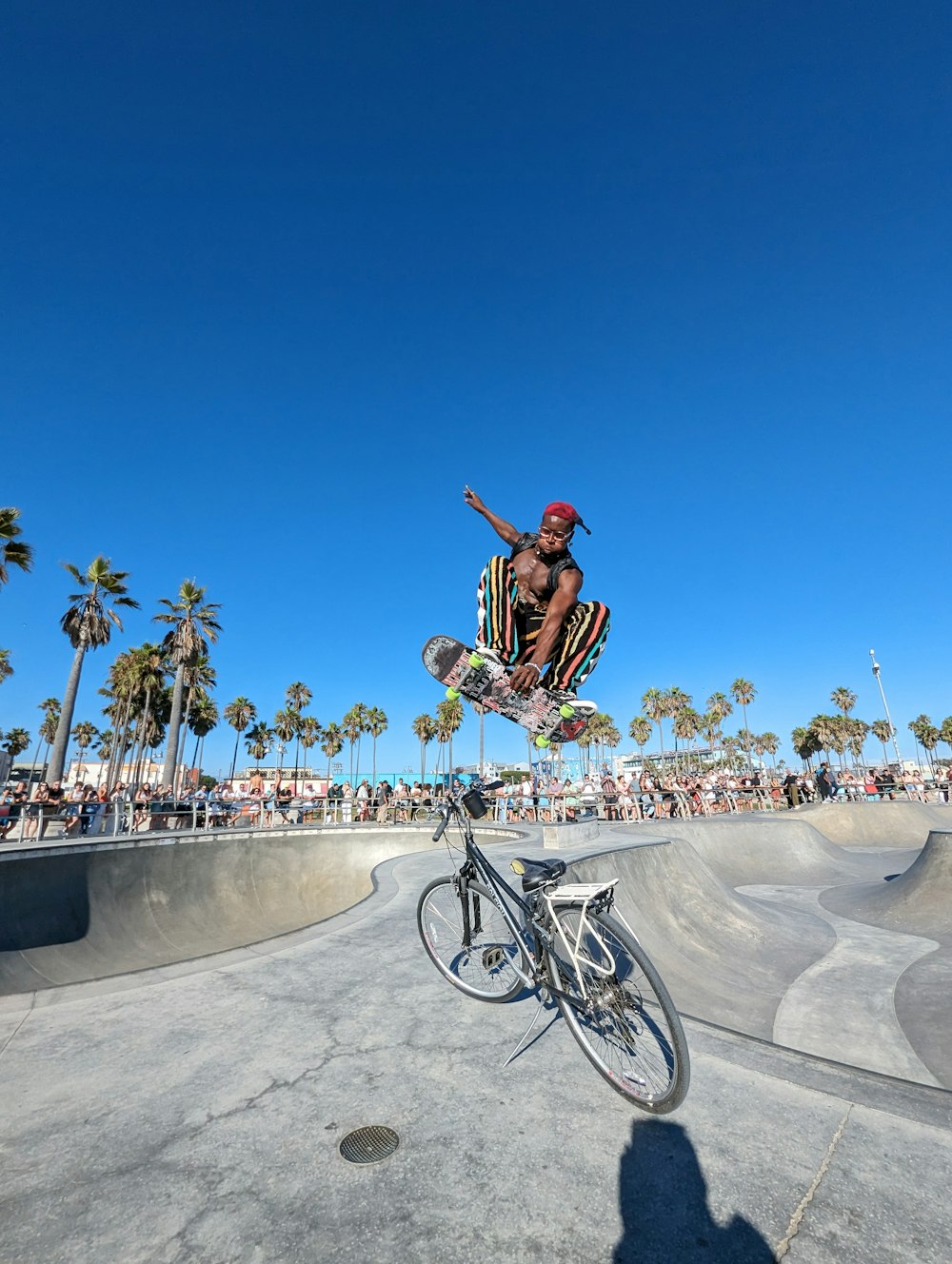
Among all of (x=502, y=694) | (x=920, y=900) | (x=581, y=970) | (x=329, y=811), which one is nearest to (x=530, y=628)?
(x=502, y=694)

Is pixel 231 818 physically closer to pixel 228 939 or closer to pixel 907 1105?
pixel 228 939

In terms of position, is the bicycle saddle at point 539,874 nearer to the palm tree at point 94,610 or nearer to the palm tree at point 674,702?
the palm tree at point 94,610

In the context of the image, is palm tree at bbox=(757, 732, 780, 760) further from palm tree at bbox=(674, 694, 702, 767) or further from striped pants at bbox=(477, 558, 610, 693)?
striped pants at bbox=(477, 558, 610, 693)

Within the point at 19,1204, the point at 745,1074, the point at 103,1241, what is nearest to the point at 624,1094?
the point at 745,1074

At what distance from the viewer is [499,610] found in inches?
163

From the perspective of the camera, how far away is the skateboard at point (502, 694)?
386 centimetres

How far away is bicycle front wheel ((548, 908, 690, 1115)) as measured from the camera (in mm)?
2707

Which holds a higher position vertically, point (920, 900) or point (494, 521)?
point (494, 521)

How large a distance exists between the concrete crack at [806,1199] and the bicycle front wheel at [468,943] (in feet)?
5.88

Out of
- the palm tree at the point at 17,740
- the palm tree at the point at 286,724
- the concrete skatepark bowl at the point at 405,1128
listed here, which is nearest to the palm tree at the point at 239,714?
the palm tree at the point at 286,724

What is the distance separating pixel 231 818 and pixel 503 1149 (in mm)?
21985

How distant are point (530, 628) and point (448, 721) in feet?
269

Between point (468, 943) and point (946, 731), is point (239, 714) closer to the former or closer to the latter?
point (468, 943)

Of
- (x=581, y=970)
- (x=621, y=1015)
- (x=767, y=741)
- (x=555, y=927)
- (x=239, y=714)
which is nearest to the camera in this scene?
(x=621, y=1015)
